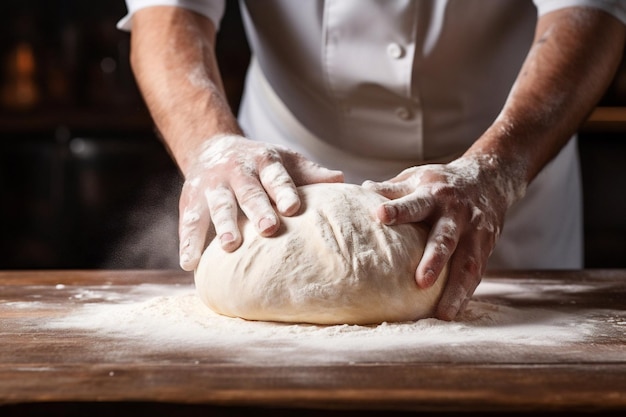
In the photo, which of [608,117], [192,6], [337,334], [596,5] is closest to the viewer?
[337,334]

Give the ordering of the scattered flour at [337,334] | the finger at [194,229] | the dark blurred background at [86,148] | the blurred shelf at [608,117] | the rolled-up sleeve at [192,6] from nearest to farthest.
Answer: the scattered flour at [337,334] < the finger at [194,229] < the rolled-up sleeve at [192,6] < the blurred shelf at [608,117] < the dark blurred background at [86,148]

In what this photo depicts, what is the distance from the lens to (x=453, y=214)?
3.91ft

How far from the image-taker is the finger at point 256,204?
45.5 inches

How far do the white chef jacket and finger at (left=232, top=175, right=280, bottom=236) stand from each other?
0.67m

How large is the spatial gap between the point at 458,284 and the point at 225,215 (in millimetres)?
367

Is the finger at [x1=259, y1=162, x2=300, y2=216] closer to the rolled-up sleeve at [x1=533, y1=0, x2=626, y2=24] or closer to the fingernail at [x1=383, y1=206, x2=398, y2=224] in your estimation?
the fingernail at [x1=383, y1=206, x2=398, y2=224]

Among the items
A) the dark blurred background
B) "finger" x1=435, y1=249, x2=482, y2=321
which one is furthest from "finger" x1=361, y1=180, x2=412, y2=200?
the dark blurred background

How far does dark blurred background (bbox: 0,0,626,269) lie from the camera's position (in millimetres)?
2910

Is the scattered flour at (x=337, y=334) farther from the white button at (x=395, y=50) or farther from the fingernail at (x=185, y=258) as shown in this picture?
the white button at (x=395, y=50)

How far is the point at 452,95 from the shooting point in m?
1.84

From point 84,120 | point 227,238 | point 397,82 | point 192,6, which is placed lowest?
point 84,120

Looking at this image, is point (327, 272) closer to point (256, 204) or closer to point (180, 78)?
point (256, 204)

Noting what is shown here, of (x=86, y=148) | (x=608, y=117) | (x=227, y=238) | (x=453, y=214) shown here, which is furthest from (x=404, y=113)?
(x=86, y=148)

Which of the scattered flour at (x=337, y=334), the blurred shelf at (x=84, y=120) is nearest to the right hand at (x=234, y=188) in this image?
the scattered flour at (x=337, y=334)
